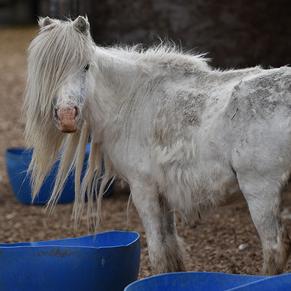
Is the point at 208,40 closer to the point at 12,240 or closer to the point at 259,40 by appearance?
the point at 259,40

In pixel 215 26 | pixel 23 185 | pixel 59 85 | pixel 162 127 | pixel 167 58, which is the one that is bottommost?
pixel 23 185

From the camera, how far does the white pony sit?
12.0ft

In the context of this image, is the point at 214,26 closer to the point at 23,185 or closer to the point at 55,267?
the point at 23,185

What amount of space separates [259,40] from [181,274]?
3677 mm

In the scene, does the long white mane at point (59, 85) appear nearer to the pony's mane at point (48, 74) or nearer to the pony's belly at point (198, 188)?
the pony's mane at point (48, 74)

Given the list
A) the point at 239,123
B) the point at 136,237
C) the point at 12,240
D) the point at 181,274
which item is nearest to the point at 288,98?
the point at 239,123

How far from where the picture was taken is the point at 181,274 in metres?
3.57

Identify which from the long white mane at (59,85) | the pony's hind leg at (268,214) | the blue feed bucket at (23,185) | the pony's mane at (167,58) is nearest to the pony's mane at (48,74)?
the long white mane at (59,85)

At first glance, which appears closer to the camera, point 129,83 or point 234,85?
point 234,85

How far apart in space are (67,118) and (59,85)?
7.5 inches

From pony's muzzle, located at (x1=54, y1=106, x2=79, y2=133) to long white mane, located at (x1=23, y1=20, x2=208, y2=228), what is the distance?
4.9 inches

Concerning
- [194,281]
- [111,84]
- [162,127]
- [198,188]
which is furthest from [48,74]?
[194,281]

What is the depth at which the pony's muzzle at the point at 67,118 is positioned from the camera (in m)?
3.83

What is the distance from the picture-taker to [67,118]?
12.5ft
